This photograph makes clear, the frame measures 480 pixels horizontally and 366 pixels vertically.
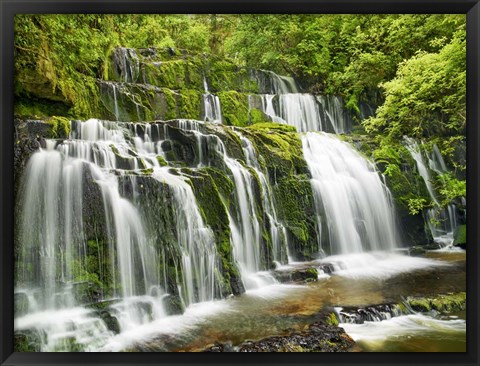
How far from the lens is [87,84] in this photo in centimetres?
404

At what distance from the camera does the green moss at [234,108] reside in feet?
14.5

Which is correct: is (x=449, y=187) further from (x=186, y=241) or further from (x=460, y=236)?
(x=186, y=241)

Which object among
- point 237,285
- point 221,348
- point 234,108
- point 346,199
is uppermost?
point 234,108

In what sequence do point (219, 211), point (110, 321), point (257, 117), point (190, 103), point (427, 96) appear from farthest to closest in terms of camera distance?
point (257, 117) → point (190, 103) → point (219, 211) → point (427, 96) → point (110, 321)

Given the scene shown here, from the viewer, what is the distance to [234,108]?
462cm

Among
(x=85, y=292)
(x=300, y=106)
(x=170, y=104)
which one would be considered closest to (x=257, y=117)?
(x=300, y=106)

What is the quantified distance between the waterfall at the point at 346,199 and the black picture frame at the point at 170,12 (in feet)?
3.76

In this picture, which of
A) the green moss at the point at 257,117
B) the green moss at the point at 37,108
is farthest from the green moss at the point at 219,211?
the green moss at the point at 37,108

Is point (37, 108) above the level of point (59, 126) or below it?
above

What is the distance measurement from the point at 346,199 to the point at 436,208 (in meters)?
0.92

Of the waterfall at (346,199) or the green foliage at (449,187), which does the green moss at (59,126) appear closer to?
the waterfall at (346,199)

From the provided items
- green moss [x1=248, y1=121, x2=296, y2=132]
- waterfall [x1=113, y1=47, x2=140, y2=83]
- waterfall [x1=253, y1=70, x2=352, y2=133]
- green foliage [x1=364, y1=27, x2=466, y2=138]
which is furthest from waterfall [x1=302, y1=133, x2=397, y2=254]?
waterfall [x1=113, y1=47, x2=140, y2=83]

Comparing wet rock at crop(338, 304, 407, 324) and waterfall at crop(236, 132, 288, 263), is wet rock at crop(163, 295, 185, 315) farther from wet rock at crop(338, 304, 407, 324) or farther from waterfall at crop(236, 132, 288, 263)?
wet rock at crop(338, 304, 407, 324)

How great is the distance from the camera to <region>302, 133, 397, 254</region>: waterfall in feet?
13.5
